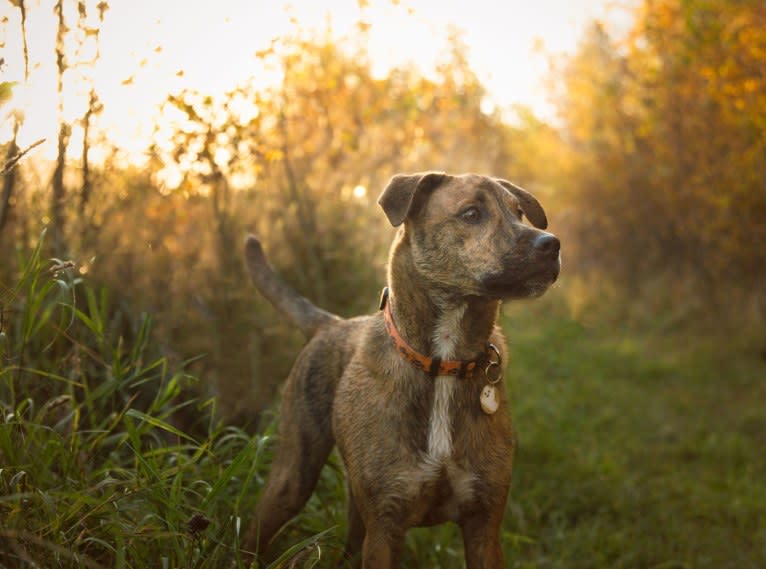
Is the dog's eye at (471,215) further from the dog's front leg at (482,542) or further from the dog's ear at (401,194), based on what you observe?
the dog's front leg at (482,542)

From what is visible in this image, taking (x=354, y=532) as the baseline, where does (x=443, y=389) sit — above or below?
above

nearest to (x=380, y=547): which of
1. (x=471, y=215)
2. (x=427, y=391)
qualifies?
(x=427, y=391)

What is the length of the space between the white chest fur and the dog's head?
0.46ft

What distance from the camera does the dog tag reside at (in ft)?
11.1

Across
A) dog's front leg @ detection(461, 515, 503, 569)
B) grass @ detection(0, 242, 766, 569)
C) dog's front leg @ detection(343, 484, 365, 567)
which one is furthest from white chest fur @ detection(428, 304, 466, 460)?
dog's front leg @ detection(343, 484, 365, 567)

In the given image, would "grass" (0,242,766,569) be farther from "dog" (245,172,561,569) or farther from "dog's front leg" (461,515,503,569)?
"dog's front leg" (461,515,503,569)

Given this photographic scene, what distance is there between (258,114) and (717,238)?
814 cm

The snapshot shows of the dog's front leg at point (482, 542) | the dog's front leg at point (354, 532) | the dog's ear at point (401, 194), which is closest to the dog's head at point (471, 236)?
the dog's ear at point (401, 194)

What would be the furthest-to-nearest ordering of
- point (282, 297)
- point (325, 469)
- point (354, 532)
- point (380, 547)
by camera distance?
point (325, 469) → point (282, 297) → point (354, 532) → point (380, 547)

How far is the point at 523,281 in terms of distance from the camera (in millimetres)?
3340

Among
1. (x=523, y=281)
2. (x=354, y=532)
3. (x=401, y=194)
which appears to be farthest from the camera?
(x=354, y=532)

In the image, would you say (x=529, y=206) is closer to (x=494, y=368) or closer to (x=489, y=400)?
(x=494, y=368)

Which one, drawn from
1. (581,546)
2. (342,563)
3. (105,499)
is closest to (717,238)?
(581,546)

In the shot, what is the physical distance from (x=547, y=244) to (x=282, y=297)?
1.74m
